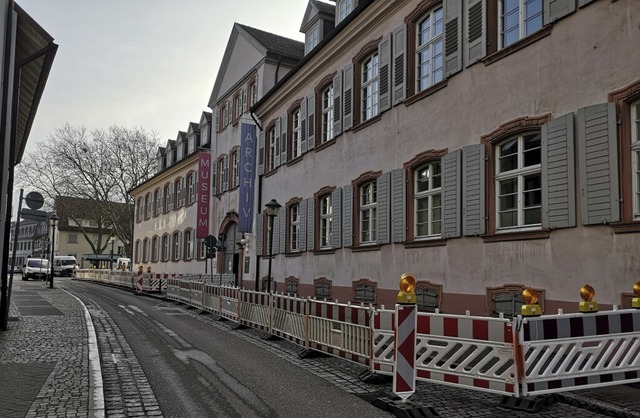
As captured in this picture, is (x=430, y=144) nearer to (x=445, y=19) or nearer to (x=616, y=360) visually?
(x=445, y=19)

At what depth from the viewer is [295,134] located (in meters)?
21.5

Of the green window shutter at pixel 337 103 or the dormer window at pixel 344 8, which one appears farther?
the dormer window at pixel 344 8

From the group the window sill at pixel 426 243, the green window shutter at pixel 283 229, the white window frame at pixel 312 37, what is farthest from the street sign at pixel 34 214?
the white window frame at pixel 312 37

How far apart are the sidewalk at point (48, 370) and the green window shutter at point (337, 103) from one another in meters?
9.08

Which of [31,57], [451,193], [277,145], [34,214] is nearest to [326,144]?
[277,145]

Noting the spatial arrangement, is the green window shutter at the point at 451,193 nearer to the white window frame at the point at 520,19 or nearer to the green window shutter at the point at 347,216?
the white window frame at the point at 520,19

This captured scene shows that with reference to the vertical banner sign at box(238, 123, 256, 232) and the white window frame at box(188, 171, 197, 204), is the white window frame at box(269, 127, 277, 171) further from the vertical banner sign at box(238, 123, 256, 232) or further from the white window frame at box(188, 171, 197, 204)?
the white window frame at box(188, 171, 197, 204)

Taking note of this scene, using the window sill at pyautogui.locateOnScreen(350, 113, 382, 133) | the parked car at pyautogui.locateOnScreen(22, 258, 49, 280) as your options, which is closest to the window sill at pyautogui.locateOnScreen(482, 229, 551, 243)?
the window sill at pyautogui.locateOnScreen(350, 113, 382, 133)

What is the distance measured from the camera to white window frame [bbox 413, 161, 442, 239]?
12.3 metres

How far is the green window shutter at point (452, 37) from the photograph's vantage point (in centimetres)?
1165

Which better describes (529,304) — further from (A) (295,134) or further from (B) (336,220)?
(A) (295,134)

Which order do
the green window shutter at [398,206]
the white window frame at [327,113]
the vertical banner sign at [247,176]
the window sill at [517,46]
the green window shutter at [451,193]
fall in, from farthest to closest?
the vertical banner sign at [247,176], the white window frame at [327,113], the green window shutter at [398,206], the green window shutter at [451,193], the window sill at [517,46]

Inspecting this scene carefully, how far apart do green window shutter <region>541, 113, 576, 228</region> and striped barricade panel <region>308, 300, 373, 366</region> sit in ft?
11.5

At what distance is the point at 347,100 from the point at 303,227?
16.2 ft
